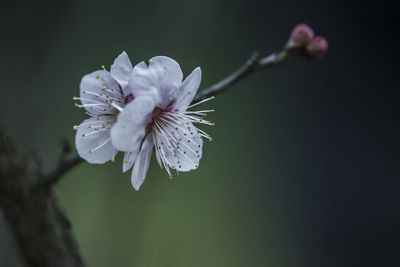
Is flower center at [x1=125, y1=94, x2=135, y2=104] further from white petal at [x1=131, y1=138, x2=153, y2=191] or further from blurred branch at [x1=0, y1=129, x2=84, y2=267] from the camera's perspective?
blurred branch at [x1=0, y1=129, x2=84, y2=267]

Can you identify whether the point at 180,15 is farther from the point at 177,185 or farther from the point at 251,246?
the point at 251,246

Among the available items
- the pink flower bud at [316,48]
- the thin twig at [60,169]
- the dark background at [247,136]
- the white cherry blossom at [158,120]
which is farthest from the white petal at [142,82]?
the dark background at [247,136]

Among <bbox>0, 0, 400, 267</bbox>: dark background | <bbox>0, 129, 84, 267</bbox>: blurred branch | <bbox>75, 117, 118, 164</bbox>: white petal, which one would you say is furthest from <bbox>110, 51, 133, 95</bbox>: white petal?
<bbox>0, 0, 400, 267</bbox>: dark background

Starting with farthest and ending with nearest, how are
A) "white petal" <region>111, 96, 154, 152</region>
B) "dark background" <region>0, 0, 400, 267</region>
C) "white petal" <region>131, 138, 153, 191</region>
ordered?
"dark background" <region>0, 0, 400, 267</region> < "white petal" <region>131, 138, 153, 191</region> < "white petal" <region>111, 96, 154, 152</region>

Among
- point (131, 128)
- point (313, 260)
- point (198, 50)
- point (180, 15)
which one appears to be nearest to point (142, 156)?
point (131, 128)

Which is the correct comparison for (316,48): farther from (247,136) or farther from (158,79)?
(247,136)

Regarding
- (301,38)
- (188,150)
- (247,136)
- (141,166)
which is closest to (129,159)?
(141,166)
